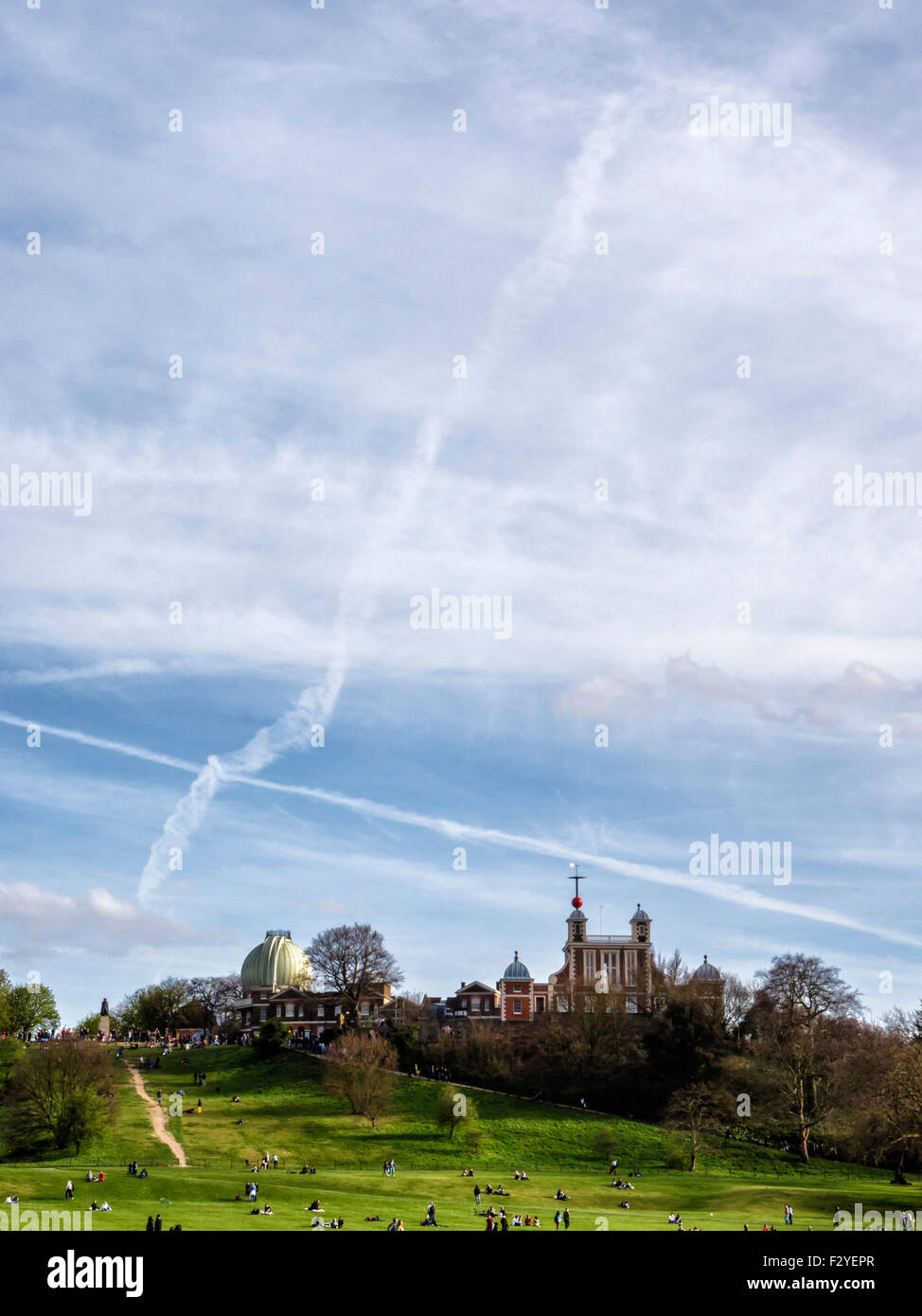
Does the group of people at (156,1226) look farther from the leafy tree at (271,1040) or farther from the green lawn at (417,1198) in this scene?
the leafy tree at (271,1040)

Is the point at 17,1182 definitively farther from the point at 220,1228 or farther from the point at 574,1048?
the point at 574,1048

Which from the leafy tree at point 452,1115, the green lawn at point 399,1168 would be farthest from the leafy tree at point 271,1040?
the leafy tree at point 452,1115

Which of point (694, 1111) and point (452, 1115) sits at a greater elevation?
point (694, 1111)

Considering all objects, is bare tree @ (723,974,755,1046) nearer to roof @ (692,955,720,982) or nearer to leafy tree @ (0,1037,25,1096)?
roof @ (692,955,720,982)

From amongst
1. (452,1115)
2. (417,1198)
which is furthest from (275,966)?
(417,1198)

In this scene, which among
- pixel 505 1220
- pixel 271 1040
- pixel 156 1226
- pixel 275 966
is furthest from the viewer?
pixel 275 966

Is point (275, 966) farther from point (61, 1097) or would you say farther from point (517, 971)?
point (61, 1097)
